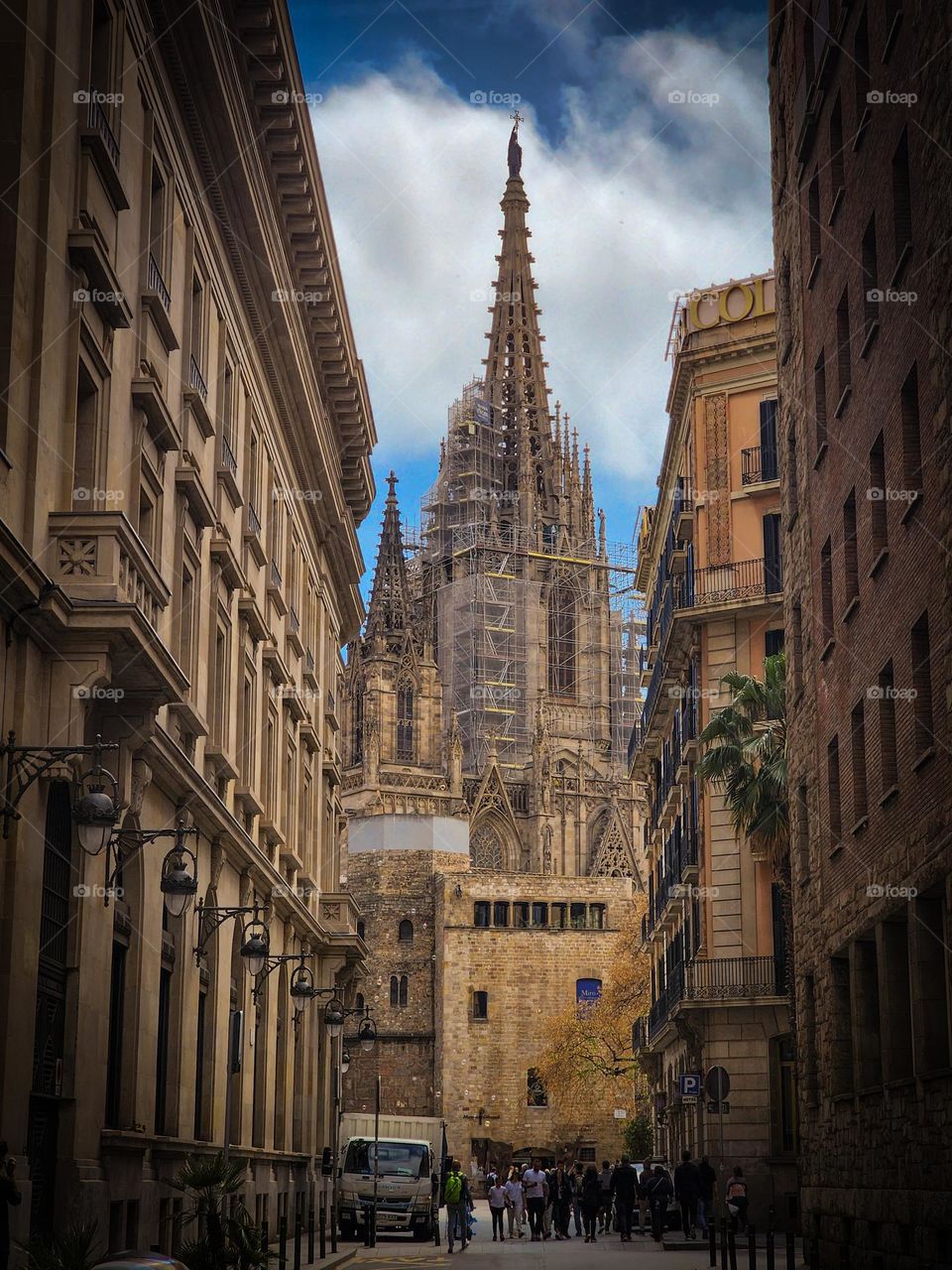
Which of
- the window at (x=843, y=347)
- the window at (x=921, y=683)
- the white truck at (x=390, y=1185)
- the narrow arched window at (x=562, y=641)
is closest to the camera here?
the window at (x=921, y=683)

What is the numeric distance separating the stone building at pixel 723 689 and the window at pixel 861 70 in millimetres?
17924

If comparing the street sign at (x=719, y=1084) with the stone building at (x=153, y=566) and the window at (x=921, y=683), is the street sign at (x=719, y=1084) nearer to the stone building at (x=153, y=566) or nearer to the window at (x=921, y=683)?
the stone building at (x=153, y=566)

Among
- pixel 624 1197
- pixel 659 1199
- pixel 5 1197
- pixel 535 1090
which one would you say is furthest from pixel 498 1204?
pixel 535 1090

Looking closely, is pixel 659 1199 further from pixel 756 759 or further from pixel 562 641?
pixel 562 641

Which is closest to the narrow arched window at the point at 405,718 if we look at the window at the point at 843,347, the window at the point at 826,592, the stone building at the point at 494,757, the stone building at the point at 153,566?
the stone building at the point at 494,757

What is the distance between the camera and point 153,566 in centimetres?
1802

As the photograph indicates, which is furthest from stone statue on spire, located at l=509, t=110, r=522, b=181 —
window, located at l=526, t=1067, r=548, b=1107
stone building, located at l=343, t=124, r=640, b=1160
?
window, located at l=526, t=1067, r=548, b=1107

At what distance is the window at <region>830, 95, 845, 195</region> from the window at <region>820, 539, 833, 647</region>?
4.57 m

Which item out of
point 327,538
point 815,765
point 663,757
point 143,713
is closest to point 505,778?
point 663,757

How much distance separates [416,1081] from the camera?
80.8m

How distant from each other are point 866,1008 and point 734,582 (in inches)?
753

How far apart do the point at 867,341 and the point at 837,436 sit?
2722 mm

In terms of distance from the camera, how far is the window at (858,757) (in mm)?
22875

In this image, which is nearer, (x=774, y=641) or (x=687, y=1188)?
(x=687, y=1188)
